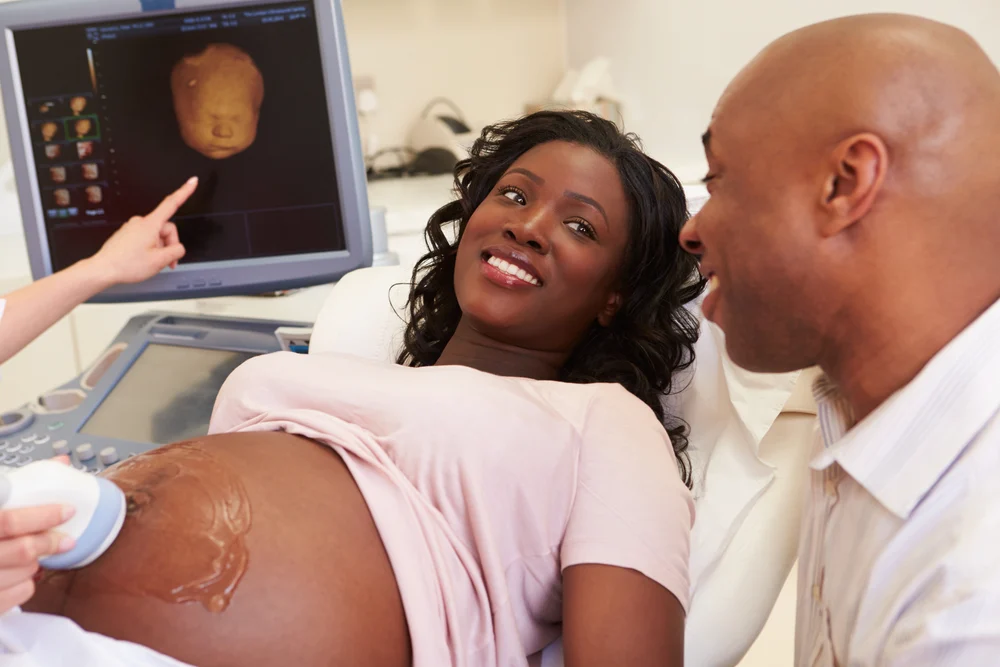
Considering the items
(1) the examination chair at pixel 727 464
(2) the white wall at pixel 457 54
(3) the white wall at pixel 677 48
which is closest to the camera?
(1) the examination chair at pixel 727 464

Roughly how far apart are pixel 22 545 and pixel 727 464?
3.01ft

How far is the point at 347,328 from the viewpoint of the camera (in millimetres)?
1498

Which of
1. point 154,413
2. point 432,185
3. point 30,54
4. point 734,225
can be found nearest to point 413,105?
point 432,185

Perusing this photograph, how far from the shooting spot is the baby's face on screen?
1.46 metres

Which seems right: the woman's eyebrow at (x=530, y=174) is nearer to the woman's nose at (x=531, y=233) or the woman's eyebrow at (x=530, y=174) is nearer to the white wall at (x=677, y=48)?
the woman's nose at (x=531, y=233)

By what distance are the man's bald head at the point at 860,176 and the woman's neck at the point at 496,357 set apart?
22.0 inches

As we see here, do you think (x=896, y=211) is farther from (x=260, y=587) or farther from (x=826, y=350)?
(x=260, y=587)

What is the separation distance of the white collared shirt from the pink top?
0.73ft

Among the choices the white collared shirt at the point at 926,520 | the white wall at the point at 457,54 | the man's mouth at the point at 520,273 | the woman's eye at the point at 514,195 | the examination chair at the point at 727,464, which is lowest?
the examination chair at the point at 727,464

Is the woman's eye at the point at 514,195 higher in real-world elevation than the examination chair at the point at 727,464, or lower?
higher

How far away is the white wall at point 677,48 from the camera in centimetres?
238

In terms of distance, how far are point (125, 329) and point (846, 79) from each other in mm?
1391

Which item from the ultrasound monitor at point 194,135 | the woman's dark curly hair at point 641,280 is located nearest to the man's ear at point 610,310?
the woman's dark curly hair at point 641,280

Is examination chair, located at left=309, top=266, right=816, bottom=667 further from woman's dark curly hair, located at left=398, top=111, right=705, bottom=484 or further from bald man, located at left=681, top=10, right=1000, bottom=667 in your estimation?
bald man, located at left=681, top=10, right=1000, bottom=667
